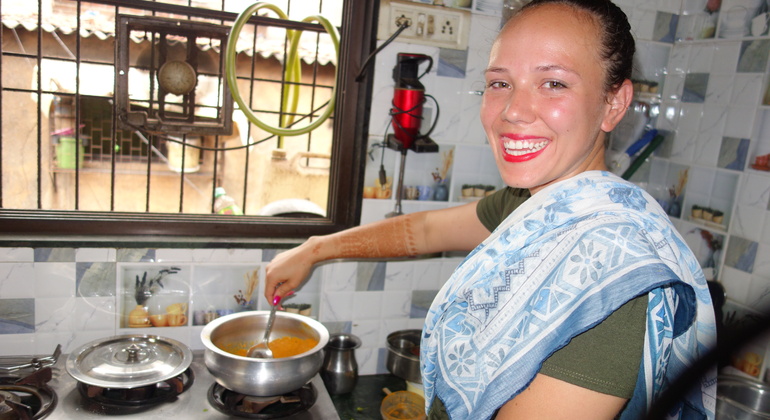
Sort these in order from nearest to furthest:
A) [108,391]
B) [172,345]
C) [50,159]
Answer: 1. [108,391]
2. [172,345]
3. [50,159]

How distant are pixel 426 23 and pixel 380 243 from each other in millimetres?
690

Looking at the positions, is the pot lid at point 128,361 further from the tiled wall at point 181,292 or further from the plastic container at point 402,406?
the plastic container at point 402,406

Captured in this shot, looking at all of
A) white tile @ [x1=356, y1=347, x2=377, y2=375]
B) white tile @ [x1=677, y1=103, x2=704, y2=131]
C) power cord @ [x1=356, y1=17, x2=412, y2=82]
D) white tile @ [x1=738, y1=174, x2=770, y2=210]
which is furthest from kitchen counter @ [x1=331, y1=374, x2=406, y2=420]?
white tile @ [x1=677, y1=103, x2=704, y2=131]

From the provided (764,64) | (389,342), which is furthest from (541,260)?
(764,64)

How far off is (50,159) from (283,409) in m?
6.78

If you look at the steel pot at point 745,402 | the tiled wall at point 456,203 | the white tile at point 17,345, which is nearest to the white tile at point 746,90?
the tiled wall at point 456,203

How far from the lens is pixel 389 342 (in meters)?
1.70

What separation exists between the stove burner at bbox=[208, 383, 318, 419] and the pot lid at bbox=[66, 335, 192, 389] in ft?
0.38

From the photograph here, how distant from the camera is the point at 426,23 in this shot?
64.2 inches

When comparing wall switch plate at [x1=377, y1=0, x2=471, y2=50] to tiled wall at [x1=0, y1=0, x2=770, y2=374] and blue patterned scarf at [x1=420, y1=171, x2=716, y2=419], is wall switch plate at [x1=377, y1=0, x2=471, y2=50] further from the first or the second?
blue patterned scarf at [x1=420, y1=171, x2=716, y2=419]

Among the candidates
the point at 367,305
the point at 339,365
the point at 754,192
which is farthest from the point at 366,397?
the point at 754,192

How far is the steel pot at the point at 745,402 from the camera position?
4.51 feet

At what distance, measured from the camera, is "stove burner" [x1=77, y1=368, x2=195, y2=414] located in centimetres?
133

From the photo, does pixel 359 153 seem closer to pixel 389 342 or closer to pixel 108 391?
pixel 389 342
